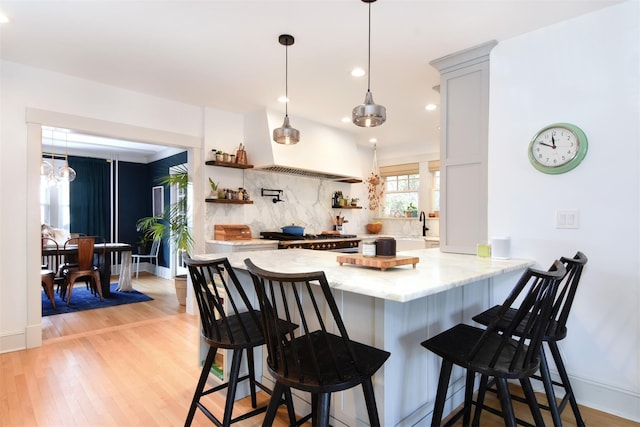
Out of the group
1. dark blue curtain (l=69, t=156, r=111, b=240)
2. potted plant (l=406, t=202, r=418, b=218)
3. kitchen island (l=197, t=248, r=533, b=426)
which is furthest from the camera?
dark blue curtain (l=69, t=156, r=111, b=240)

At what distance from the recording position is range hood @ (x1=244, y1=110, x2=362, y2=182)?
14.1 ft

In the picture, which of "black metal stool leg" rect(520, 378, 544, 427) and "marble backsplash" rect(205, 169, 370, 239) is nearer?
"black metal stool leg" rect(520, 378, 544, 427)

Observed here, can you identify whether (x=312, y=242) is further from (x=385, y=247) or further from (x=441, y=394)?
(x=441, y=394)

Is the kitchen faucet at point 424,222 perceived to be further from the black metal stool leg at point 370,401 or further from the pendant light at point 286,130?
the black metal stool leg at point 370,401

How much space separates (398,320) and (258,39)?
2.21 meters

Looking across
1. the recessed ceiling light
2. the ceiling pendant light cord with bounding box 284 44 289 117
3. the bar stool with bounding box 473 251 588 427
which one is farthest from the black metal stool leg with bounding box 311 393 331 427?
the recessed ceiling light

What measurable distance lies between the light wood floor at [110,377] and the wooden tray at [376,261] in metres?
1.03

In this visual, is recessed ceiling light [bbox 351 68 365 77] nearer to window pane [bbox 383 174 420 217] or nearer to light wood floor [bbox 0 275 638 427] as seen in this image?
light wood floor [bbox 0 275 638 427]

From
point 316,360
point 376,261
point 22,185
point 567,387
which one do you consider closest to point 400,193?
point 567,387

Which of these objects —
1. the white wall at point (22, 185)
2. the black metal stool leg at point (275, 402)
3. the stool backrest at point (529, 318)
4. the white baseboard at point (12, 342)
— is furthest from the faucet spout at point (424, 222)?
the white baseboard at point (12, 342)

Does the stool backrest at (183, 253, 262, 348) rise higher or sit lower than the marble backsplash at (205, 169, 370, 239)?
lower

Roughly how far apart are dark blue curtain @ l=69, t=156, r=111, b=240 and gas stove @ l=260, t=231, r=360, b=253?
13.8 feet

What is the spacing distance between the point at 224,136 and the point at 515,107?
10.7 ft

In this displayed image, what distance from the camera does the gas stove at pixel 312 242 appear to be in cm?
431
